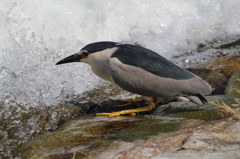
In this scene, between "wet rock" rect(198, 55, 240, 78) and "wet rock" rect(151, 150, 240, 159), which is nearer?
"wet rock" rect(151, 150, 240, 159)

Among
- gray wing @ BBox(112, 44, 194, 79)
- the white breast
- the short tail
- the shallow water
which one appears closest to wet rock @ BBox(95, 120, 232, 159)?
the short tail

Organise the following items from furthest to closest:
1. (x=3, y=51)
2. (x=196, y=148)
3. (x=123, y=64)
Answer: (x=3, y=51)
(x=123, y=64)
(x=196, y=148)

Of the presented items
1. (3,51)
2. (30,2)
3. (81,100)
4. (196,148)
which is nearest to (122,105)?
→ (81,100)

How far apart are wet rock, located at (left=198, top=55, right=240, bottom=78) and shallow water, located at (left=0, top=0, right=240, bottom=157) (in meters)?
0.73

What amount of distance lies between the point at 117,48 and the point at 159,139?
1728 mm

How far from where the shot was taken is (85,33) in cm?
770

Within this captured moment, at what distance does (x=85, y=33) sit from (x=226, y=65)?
11.3ft

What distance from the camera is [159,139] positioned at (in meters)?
2.53

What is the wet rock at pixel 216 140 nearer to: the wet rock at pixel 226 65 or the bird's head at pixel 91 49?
the bird's head at pixel 91 49

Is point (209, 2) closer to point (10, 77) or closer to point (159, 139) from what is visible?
point (10, 77)

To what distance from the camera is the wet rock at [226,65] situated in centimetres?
537

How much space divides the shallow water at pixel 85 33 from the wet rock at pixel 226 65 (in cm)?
73

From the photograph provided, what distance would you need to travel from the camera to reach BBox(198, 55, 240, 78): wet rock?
5.37 m

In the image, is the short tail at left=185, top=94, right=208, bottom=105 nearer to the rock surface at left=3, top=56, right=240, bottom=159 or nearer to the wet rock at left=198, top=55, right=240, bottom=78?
the rock surface at left=3, top=56, right=240, bottom=159
